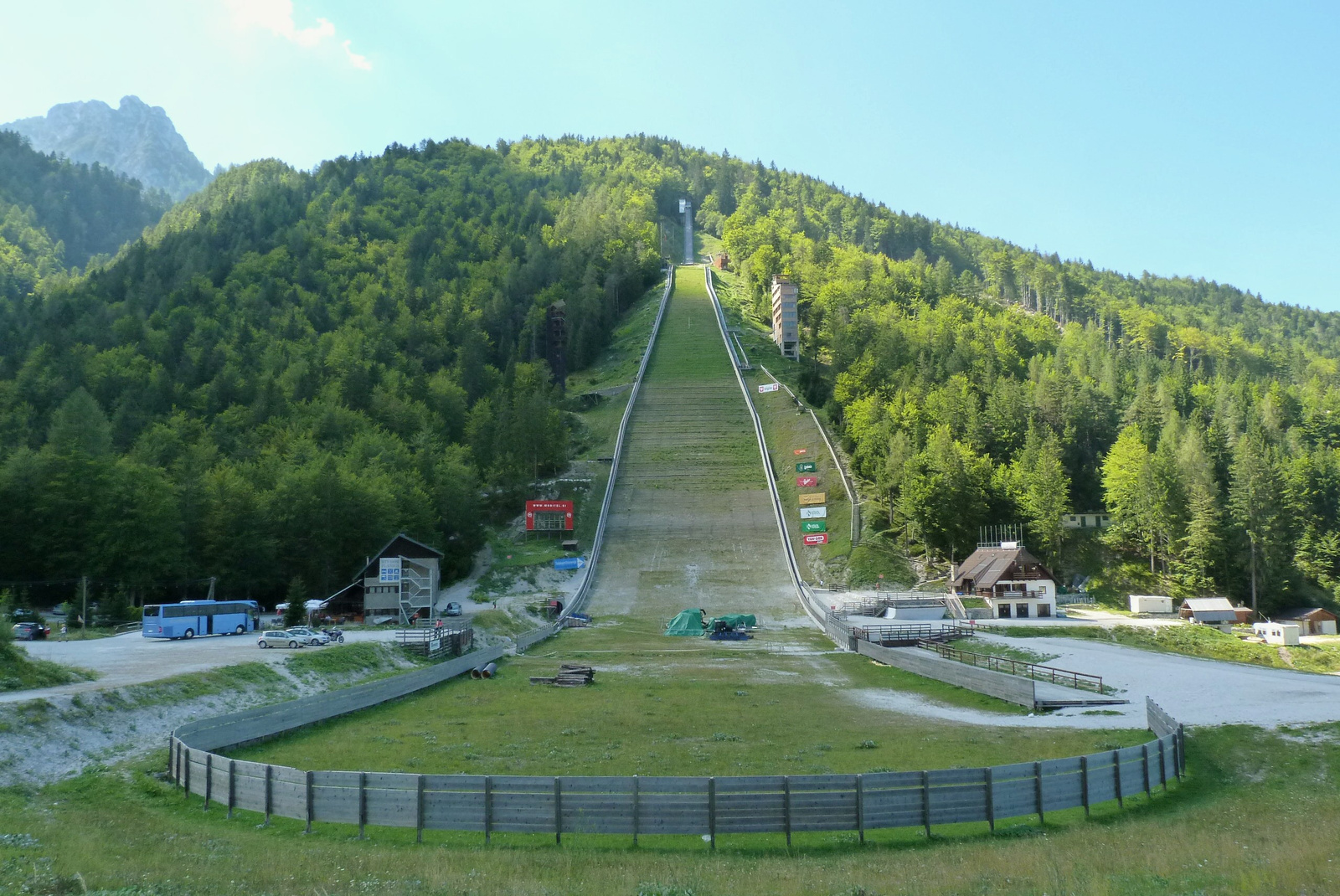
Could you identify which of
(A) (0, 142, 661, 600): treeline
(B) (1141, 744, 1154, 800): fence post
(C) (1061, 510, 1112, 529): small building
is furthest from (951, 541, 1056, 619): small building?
(B) (1141, 744, 1154, 800): fence post

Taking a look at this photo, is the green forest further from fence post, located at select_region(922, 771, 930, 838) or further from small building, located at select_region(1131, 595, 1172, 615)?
fence post, located at select_region(922, 771, 930, 838)

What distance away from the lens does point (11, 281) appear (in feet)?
488

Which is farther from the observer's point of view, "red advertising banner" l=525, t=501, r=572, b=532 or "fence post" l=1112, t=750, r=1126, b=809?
"red advertising banner" l=525, t=501, r=572, b=532

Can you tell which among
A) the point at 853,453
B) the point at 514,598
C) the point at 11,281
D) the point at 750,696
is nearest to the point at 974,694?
the point at 750,696

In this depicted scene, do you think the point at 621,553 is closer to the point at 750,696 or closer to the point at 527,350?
the point at 750,696

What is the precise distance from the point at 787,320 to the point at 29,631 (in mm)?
98705

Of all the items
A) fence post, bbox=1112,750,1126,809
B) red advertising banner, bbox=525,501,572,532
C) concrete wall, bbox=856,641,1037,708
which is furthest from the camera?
red advertising banner, bbox=525,501,572,532

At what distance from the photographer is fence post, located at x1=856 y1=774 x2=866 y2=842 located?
1361 cm

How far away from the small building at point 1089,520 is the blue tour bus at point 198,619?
2486 inches

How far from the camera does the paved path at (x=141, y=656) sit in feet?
80.8

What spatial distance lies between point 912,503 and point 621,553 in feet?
73.8

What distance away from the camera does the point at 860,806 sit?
13.7m

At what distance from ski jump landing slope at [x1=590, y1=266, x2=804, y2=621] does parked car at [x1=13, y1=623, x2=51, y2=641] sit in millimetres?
29402

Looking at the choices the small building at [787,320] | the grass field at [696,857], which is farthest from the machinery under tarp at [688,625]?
the small building at [787,320]
